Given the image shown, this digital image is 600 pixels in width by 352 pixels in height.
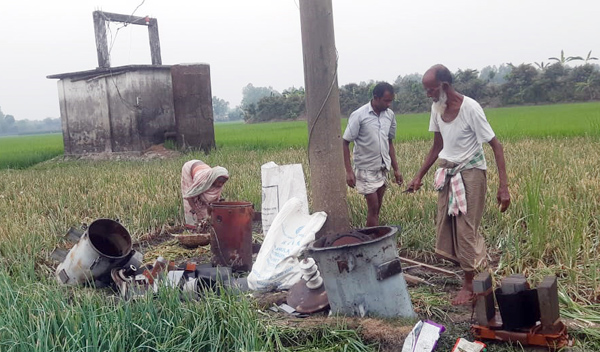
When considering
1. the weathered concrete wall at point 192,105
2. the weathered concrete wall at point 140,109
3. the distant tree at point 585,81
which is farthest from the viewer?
the distant tree at point 585,81

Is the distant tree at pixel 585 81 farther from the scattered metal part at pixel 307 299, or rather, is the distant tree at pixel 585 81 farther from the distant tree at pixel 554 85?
the scattered metal part at pixel 307 299

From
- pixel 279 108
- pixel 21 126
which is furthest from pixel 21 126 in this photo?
pixel 279 108

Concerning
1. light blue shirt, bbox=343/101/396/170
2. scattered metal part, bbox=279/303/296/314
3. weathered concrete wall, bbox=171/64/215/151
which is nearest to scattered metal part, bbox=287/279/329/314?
scattered metal part, bbox=279/303/296/314

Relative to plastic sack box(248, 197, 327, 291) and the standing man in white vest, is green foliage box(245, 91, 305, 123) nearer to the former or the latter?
plastic sack box(248, 197, 327, 291)

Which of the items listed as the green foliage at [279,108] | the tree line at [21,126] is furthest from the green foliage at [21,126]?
the green foliage at [279,108]

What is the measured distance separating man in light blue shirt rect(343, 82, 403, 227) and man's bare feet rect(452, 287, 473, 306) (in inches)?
72.2

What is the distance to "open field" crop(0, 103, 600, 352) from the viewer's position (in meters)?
2.98

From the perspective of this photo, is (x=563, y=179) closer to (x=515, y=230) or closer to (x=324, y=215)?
(x=515, y=230)

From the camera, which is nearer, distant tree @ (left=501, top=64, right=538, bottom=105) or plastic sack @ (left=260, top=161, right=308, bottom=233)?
plastic sack @ (left=260, top=161, right=308, bottom=233)

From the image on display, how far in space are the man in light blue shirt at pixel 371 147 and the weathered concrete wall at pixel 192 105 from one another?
10.3 meters

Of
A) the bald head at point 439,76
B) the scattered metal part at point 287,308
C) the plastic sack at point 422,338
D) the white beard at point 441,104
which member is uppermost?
the bald head at point 439,76

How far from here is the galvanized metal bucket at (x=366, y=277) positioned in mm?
3359

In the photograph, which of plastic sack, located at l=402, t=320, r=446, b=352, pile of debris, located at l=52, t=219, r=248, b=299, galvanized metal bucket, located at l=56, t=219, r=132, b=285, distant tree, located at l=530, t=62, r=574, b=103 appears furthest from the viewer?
distant tree, located at l=530, t=62, r=574, b=103

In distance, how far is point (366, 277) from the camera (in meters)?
3.39
